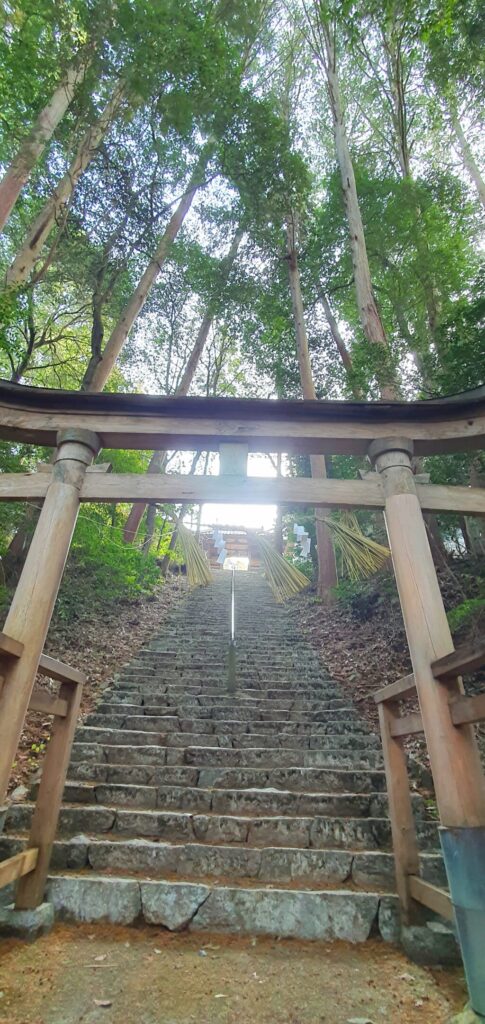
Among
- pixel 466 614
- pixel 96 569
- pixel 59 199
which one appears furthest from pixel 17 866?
pixel 59 199

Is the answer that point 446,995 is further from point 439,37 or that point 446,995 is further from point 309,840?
point 439,37

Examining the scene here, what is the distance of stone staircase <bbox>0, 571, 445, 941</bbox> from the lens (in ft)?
8.54

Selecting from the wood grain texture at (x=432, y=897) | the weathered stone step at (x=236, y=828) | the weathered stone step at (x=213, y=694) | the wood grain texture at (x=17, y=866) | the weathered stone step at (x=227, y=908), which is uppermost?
the weathered stone step at (x=213, y=694)

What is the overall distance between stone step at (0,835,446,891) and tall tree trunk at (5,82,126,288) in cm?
555

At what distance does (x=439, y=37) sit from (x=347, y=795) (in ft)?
37.3

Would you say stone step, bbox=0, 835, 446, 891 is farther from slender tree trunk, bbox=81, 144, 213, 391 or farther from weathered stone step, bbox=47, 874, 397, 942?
slender tree trunk, bbox=81, 144, 213, 391

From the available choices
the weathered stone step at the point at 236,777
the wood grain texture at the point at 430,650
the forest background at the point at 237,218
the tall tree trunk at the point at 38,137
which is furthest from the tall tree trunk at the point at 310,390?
the wood grain texture at the point at 430,650

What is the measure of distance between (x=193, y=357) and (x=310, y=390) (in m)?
4.45

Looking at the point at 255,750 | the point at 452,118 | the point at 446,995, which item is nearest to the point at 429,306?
the point at 452,118

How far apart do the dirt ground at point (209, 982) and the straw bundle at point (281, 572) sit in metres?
2.90

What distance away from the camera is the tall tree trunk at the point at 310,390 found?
31.3ft

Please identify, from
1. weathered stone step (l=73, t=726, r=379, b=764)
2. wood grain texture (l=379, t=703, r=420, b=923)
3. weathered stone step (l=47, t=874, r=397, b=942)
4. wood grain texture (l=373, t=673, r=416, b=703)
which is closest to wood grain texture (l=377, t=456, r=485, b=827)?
wood grain texture (l=373, t=673, r=416, b=703)

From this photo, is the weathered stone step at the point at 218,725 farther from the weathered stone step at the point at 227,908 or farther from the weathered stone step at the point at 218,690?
the weathered stone step at the point at 227,908

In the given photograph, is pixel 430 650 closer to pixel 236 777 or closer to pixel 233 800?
pixel 233 800
